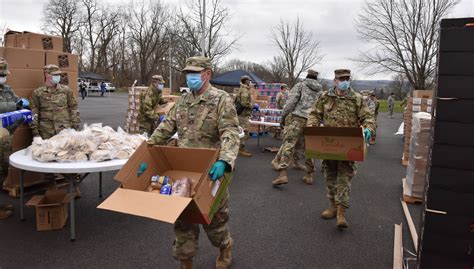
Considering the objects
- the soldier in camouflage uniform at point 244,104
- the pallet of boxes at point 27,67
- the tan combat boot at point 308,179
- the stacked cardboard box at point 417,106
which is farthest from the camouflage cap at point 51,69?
the stacked cardboard box at point 417,106

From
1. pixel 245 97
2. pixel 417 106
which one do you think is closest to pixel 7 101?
pixel 245 97

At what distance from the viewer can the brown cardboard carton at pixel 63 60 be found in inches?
200

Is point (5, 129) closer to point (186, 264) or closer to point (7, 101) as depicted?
point (7, 101)

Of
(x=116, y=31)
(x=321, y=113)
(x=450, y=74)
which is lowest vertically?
(x=321, y=113)

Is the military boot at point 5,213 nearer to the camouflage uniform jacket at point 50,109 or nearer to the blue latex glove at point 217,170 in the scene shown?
the camouflage uniform jacket at point 50,109

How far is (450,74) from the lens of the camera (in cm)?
213

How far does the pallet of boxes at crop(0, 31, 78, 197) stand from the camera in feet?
15.4

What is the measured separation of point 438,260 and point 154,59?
145 ft

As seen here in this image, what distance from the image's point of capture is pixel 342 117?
3885 millimetres

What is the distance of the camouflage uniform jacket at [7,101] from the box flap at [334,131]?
3466 mm

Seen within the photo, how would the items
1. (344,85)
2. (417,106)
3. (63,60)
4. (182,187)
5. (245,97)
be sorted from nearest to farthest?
(182,187), (344,85), (63,60), (417,106), (245,97)

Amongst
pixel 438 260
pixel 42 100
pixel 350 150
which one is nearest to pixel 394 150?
pixel 350 150

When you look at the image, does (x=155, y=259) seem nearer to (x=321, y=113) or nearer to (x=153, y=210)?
(x=153, y=210)

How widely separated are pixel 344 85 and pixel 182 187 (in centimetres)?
233
